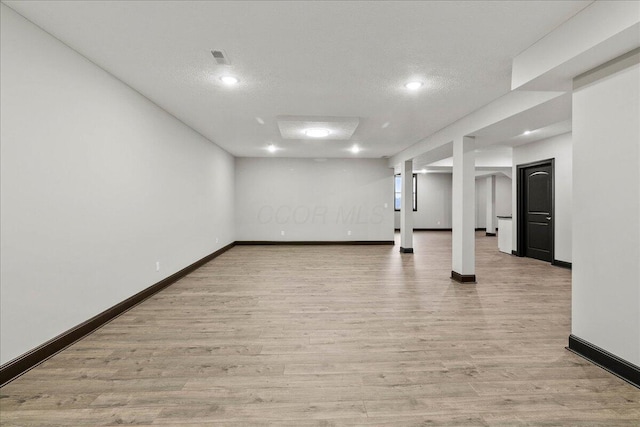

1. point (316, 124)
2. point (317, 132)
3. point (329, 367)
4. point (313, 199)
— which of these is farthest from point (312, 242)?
point (329, 367)

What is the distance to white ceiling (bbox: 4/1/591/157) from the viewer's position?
2186 millimetres

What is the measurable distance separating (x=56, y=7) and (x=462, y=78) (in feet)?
12.1

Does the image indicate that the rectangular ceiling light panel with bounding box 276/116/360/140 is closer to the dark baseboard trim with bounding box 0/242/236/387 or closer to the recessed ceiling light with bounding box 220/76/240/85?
the recessed ceiling light with bounding box 220/76/240/85

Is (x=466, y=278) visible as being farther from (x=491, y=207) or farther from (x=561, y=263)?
(x=491, y=207)

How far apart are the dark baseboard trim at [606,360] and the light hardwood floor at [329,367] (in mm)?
89

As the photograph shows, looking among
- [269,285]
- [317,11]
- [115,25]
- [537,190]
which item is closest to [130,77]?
[115,25]

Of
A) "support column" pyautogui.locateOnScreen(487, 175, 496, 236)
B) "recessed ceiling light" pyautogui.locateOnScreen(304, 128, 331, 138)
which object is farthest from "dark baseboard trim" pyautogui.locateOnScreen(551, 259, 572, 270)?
"support column" pyautogui.locateOnScreen(487, 175, 496, 236)

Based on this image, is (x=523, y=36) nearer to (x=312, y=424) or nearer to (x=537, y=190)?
(x=312, y=424)

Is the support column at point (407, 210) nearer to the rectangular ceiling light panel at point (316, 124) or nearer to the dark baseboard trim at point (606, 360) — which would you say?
the rectangular ceiling light panel at point (316, 124)

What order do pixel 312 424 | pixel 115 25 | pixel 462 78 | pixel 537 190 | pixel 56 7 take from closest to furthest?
pixel 312 424
pixel 56 7
pixel 115 25
pixel 462 78
pixel 537 190

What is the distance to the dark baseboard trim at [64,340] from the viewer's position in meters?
2.13

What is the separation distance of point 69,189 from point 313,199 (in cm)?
701

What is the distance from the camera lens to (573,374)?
7.26 ft

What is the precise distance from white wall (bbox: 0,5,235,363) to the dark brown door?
7688 millimetres
